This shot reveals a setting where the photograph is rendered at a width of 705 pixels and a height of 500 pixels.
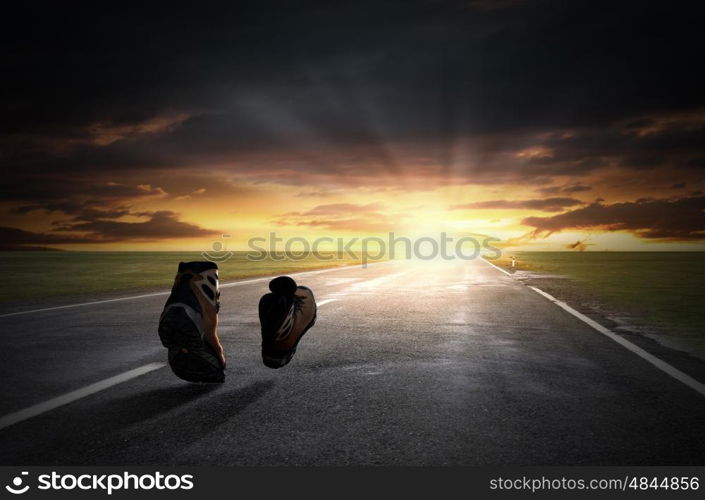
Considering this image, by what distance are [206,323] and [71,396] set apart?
4.18 feet

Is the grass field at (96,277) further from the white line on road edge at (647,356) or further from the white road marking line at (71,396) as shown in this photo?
the white line on road edge at (647,356)

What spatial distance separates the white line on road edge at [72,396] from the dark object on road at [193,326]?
2.45 feet

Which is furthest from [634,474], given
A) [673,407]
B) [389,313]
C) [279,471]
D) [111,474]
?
A: [389,313]

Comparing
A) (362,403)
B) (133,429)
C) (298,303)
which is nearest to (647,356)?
(362,403)

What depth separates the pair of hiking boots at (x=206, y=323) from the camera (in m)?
4.75

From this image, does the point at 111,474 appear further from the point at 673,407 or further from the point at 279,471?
the point at 673,407

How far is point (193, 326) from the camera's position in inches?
186

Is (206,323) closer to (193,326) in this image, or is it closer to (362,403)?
(193,326)

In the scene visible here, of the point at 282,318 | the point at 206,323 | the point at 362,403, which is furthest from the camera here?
the point at 282,318

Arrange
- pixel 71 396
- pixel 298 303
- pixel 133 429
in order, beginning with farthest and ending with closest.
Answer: pixel 298 303 < pixel 71 396 < pixel 133 429

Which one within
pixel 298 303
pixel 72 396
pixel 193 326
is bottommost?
pixel 72 396

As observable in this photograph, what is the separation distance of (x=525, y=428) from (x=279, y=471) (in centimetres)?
183

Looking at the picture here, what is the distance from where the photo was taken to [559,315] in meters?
11.5

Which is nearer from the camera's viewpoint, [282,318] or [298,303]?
[282,318]
